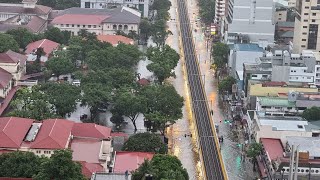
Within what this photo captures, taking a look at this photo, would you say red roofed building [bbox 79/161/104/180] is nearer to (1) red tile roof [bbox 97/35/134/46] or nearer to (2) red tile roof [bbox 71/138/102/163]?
(2) red tile roof [bbox 71/138/102/163]

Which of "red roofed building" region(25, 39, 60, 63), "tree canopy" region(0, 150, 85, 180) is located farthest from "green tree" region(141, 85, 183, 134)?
"red roofed building" region(25, 39, 60, 63)

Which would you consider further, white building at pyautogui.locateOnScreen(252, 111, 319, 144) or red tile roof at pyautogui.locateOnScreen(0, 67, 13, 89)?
red tile roof at pyautogui.locateOnScreen(0, 67, 13, 89)

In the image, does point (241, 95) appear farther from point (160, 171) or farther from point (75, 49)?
point (160, 171)

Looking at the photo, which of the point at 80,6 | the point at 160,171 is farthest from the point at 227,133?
the point at 80,6

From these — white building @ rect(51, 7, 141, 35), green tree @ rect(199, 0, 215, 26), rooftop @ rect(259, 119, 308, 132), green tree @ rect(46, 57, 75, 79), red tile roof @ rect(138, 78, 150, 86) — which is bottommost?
rooftop @ rect(259, 119, 308, 132)

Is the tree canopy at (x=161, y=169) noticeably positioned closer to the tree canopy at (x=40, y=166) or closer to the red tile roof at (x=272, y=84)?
the tree canopy at (x=40, y=166)

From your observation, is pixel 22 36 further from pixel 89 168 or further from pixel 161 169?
pixel 161 169

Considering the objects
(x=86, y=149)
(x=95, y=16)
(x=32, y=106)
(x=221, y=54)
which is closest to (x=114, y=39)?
(x=95, y=16)

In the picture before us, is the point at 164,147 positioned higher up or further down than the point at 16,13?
further down
